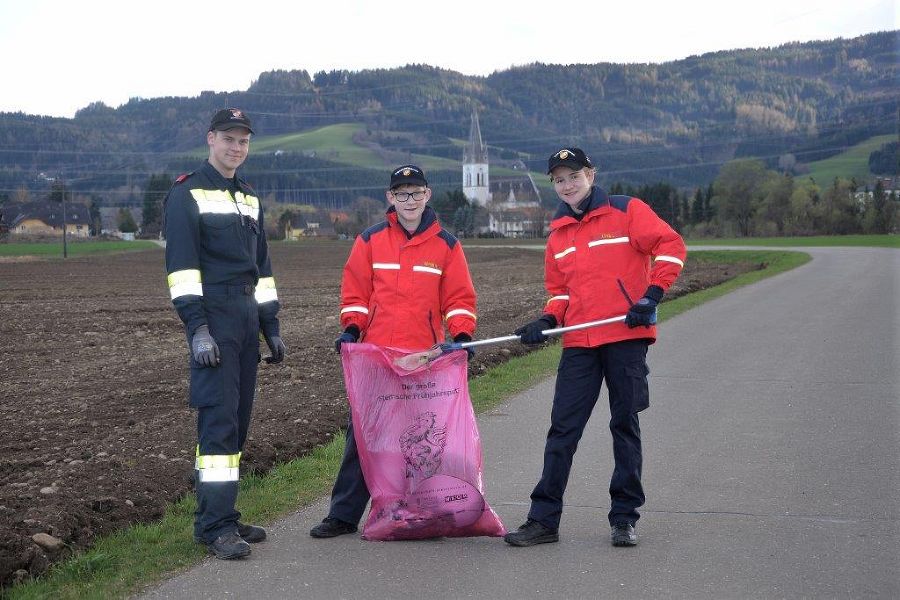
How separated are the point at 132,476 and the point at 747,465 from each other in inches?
160

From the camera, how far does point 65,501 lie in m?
6.64

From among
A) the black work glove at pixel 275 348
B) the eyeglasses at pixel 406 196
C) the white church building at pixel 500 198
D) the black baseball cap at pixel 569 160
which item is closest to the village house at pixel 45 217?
the white church building at pixel 500 198

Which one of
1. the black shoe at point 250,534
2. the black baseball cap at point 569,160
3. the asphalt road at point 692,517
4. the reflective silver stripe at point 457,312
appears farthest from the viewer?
the reflective silver stripe at point 457,312

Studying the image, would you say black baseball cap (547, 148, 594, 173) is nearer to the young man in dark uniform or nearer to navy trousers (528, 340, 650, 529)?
navy trousers (528, 340, 650, 529)

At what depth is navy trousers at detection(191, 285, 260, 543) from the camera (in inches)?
229

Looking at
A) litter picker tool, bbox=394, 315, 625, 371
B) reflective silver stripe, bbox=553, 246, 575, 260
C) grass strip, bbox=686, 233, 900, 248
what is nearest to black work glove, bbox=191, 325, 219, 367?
litter picker tool, bbox=394, 315, 625, 371

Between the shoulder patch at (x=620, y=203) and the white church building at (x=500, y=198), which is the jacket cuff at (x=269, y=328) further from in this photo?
the white church building at (x=500, y=198)

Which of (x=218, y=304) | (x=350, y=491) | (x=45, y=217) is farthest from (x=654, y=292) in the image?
(x=45, y=217)

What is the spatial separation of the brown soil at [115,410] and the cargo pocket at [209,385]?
1.02m

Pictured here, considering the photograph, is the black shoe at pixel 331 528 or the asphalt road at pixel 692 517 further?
the black shoe at pixel 331 528

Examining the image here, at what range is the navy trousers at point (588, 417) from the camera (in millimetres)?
5945

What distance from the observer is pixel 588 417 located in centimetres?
601

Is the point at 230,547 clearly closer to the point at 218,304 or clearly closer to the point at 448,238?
the point at 218,304

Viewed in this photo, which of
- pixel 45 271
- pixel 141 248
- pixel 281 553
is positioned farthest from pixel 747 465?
pixel 141 248
